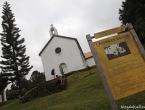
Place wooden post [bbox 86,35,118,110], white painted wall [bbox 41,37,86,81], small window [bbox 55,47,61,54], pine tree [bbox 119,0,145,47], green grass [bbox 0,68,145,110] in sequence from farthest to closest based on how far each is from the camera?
small window [bbox 55,47,61,54]
white painted wall [bbox 41,37,86,81]
pine tree [bbox 119,0,145,47]
green grass [bbox 0,68,145,110]
wooden post [bbox 86,35,118,110]

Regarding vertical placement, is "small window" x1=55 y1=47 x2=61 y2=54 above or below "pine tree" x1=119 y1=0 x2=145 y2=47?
below

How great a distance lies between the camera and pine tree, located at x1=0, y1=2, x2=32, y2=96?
2511 centimetres

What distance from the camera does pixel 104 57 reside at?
4.51 m

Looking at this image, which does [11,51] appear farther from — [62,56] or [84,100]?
[84,100]

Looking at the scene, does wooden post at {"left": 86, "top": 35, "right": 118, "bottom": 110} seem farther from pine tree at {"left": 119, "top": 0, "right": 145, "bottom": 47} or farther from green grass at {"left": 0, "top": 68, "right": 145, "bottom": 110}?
pine tree at {"left": 119, "top": 0, "right": 145, "bottom": 47}

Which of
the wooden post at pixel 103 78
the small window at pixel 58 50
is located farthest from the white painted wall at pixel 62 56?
the wooden post at pixel 103 78

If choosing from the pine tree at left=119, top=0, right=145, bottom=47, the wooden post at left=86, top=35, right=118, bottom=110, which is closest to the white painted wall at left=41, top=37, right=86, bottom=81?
the pine tree at left=119, top=0, right=145, bottom=47

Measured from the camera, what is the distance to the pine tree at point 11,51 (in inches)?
989

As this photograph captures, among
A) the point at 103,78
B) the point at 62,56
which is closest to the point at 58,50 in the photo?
the point at 62,56

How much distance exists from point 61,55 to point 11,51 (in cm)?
894

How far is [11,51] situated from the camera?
26.5m

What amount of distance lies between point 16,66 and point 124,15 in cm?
2124

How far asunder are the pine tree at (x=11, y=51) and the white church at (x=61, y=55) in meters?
3.51

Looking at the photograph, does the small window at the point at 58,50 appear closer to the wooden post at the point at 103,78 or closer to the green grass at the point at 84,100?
the green grass at the point at 84,100
